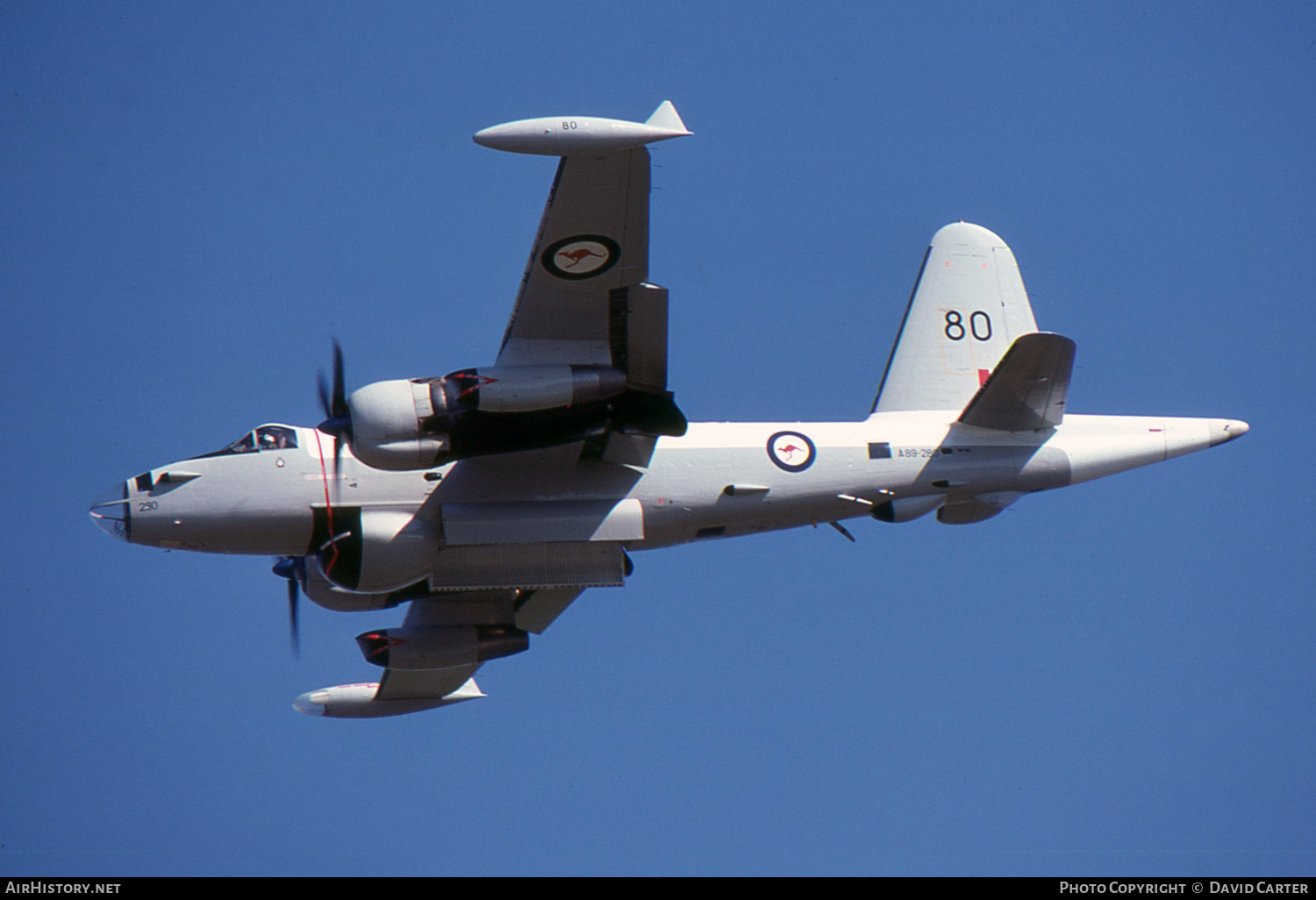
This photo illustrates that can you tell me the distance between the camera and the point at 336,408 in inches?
771

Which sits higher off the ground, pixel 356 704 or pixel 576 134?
pixel 576 134

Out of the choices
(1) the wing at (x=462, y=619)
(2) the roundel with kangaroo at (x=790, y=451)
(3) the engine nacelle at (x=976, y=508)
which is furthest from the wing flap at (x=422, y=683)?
(3) the engine nacelle at (x=976, y=508)

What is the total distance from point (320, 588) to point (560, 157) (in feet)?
31.3

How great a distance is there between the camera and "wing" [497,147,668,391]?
18359 millimetres

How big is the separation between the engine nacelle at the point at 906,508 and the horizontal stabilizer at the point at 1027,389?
1497 mm

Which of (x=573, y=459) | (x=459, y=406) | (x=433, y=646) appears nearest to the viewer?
(x=459, y=406)

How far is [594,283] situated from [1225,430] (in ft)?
40.7

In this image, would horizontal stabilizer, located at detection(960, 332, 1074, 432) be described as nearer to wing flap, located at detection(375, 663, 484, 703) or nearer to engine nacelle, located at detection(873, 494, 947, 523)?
engine nacelle, located at detection(873, 494, 947, 523)

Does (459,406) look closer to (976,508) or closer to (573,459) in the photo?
(573,459)

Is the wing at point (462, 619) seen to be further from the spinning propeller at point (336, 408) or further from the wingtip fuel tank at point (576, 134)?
the wingtip fuel tank at point (576, 134)

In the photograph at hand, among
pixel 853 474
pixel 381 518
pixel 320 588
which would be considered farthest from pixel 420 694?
pixel 853 474

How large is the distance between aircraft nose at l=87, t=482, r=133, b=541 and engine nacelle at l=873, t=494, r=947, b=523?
12014 mm

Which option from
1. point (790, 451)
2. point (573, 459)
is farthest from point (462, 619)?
point (790, 451)

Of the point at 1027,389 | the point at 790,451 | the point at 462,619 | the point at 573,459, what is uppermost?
the point at 1027,389
